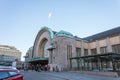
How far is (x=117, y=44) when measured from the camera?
4006 centimetres

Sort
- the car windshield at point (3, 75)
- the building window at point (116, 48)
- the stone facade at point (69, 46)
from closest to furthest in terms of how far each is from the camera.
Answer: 1. the car windshield at point (3, 75)
2. the stone facade at point (69, 46)
3. the building window at point (116, 48)

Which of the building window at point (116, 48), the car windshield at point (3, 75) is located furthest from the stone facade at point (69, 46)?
the car windshield at point (3, 75)

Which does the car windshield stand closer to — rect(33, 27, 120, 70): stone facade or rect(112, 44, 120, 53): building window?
rect(33, 27, 120, 70): stone facade

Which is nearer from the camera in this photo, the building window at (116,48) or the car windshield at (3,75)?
the car windshield at (3,75)

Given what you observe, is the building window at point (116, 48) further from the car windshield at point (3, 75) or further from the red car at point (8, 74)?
the car windshield at point (3, 75)

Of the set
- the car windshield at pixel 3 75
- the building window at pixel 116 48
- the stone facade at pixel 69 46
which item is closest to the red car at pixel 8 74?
the car windshield at pixel 3 75

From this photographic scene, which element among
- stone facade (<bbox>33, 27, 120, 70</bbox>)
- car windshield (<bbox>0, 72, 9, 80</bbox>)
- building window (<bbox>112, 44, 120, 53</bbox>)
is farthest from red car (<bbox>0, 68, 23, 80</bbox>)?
building window (<bbox>112, 44, 120, 53</bbox>)

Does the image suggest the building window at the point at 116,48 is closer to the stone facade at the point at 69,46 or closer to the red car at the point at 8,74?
the stone facade at the point at 69,46

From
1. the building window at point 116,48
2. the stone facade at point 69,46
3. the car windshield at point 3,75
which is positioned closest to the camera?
the car windshield at point 3,75

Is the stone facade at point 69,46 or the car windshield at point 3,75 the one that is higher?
the stone facade at point 69,46

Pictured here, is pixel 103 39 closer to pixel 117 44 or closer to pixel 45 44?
pixel 117 44

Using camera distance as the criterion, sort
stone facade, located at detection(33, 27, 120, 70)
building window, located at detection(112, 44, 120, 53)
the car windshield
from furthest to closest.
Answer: building window, located at detection(112, 44, 120, 53), stone facade, located at detection(33, 27, 120, 70), the car windshield

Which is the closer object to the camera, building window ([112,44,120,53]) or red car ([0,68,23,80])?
red car ([0,68,23,80])

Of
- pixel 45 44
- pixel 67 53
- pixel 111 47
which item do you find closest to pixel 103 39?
pixel 111 47
